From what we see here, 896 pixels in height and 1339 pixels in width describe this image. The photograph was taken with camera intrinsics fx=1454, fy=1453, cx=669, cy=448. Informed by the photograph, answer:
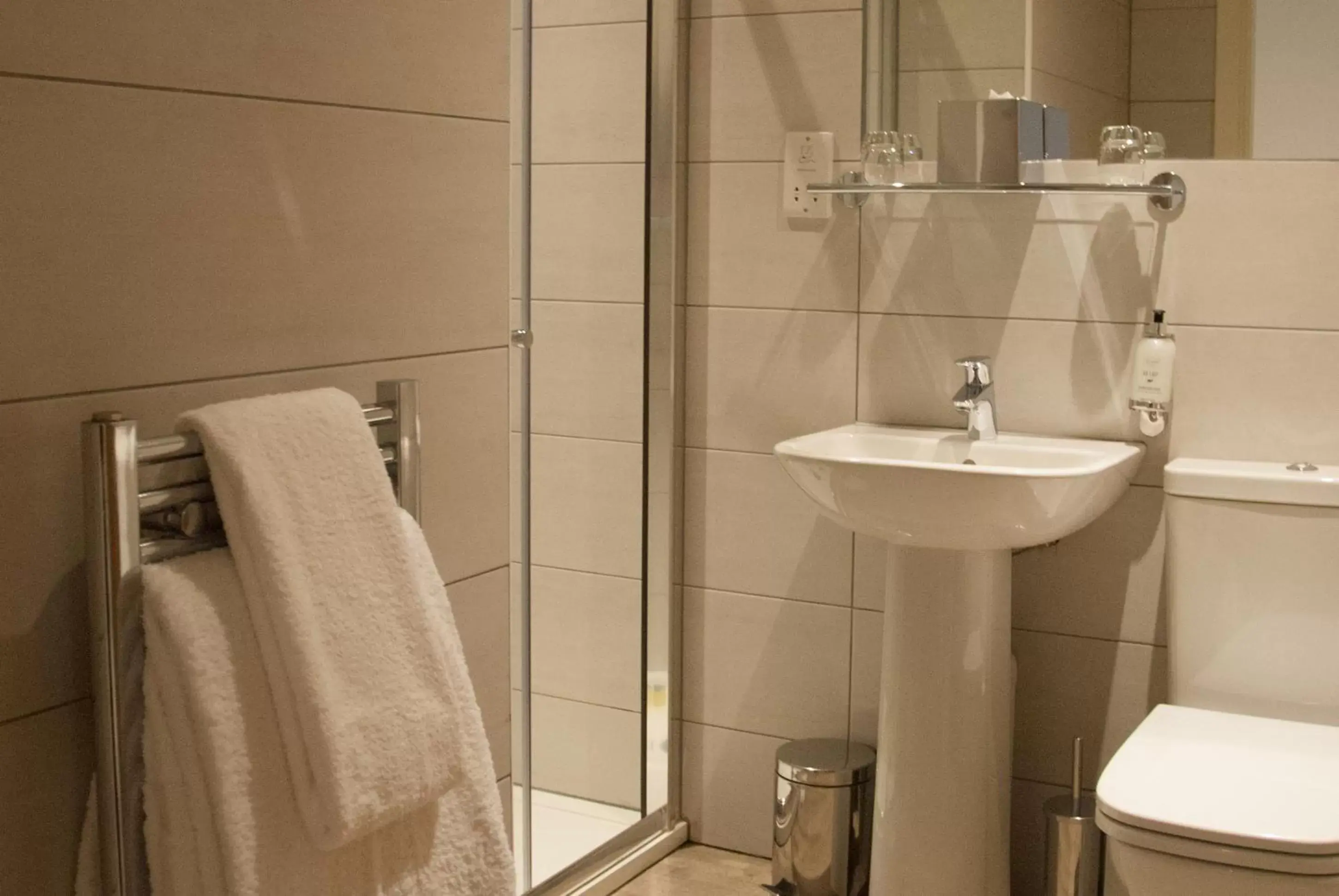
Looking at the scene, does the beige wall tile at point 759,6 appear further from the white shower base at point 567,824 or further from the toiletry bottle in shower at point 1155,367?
the white shower base at point 567,824

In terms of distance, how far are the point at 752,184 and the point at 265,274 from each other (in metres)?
1.22

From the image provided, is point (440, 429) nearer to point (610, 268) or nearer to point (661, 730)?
point (610, 268)

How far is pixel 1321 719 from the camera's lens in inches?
78.7

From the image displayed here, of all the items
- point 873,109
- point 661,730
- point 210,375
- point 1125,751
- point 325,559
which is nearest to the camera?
point 325,559

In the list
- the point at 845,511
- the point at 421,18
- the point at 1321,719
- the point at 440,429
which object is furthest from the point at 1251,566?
the point at 421,18

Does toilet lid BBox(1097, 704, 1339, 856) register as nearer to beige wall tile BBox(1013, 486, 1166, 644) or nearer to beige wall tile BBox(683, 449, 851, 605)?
beige wall tile BBox(1013, 486, 1166, 644)

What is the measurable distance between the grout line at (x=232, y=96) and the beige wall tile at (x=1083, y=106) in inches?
35.2

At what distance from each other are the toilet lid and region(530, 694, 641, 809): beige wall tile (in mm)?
989

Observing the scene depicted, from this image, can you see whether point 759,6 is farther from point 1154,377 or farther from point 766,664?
point 766,664

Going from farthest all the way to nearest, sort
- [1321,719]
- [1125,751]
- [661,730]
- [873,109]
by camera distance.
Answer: [661,730] < [873,109] < [1321,719] < [1125,751]

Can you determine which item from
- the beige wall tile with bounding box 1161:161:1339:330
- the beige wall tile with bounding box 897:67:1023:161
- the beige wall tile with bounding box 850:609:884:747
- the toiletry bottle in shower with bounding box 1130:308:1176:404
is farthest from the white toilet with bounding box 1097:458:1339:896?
the beige wall tile with bounding box 897:67:1023:161

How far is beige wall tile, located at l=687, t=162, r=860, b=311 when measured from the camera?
2.43m

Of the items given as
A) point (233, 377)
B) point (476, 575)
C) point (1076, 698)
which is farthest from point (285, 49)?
point (1076, 698)

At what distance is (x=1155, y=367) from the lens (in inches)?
83.5
